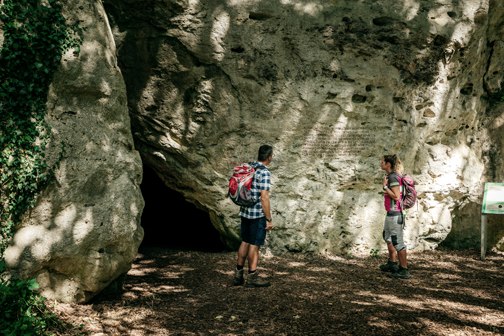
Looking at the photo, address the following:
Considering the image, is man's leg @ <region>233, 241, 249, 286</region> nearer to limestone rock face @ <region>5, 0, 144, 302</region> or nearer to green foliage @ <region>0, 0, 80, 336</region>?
limestone rock face @ <region>5, 0, 144, 302</region>

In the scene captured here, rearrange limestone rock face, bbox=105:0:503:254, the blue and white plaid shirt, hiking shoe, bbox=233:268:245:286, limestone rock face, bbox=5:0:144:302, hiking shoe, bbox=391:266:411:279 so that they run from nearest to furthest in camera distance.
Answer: limestone rock face, bbox=5:0:144:302 < the blue and white plaid shirt < hiking shoe, bbox=233:268:245:286 < hiking shoe, bbox=391:266:411:279 < limestone rock face, bbox=105:0:503:254

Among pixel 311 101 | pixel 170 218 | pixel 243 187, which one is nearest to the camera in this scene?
pixel 243 187

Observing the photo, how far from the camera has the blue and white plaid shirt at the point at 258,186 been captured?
563 cm

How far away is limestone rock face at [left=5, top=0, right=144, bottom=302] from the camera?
193 inches

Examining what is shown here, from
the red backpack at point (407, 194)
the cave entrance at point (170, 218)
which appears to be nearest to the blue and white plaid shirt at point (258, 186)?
the red backpack at point (407, 194)

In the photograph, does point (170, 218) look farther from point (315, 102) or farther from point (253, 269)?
point (253, 269)

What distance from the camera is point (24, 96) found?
191 inches

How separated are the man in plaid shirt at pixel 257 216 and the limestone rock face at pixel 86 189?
1.37 meters

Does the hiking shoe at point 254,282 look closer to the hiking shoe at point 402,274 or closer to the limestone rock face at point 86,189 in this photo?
the limestone rock face at point 86,189

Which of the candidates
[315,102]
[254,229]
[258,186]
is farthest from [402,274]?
[315,102]

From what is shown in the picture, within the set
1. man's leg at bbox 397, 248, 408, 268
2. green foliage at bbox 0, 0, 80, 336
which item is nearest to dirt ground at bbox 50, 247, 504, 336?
man's leg at bbox 397, 248, 408, 268

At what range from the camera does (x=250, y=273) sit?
586 cm

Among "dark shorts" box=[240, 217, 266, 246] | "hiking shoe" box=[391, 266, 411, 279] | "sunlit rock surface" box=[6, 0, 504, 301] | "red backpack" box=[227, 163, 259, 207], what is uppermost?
"sunlit rock surface" box=[6, 0, 504, 301]

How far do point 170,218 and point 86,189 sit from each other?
20.5 feet
